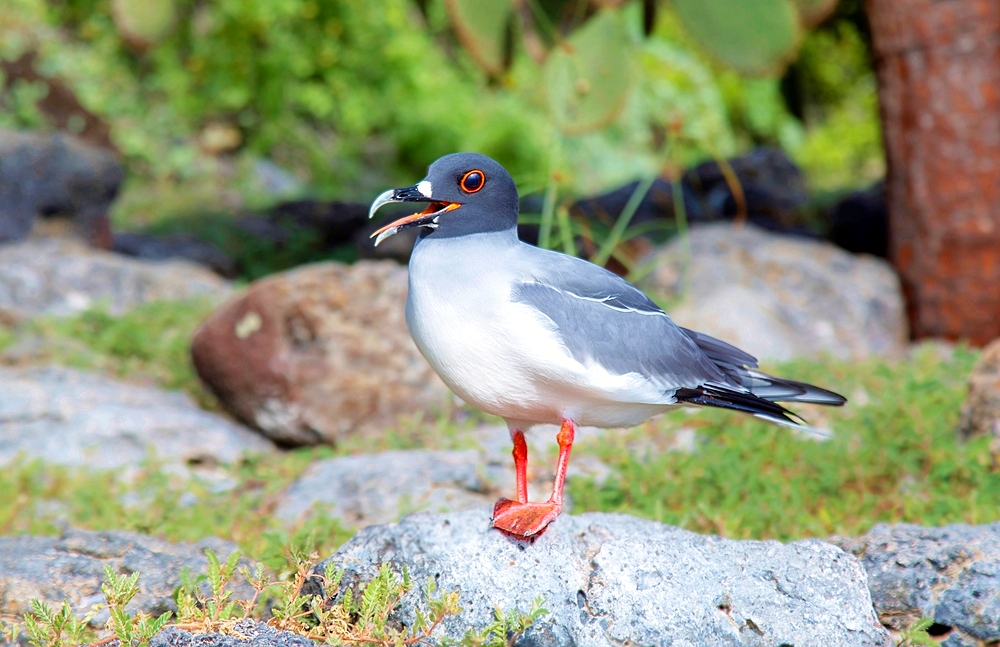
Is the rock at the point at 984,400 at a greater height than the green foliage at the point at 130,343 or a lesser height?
greater

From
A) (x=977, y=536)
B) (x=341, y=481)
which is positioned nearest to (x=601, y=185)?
(x=341, y=481)

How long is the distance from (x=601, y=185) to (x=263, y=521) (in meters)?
8.83

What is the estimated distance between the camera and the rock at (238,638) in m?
2.01

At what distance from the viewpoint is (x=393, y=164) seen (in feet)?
38.1

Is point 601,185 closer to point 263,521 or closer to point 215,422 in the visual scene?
point 215,422

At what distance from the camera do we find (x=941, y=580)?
7.86 feet

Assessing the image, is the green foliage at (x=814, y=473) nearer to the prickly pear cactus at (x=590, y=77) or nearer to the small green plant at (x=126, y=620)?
the small green plant at (x=126, y=620)

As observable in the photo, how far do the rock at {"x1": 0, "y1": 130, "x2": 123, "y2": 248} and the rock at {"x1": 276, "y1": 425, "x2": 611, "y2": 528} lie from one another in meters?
3.60

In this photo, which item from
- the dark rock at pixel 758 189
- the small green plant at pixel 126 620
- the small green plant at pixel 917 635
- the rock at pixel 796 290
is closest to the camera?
the small green plant at pixel 126 620

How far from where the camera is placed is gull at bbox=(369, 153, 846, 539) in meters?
2.28

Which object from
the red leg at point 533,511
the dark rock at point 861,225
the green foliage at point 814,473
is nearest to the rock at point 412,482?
the green foliage at point 814,473

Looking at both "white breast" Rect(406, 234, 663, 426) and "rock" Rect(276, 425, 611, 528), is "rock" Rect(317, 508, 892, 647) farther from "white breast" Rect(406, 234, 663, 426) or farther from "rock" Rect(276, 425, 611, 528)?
"rock" Rect(276, 425, 611, 528)

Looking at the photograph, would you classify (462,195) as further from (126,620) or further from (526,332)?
(126,620)

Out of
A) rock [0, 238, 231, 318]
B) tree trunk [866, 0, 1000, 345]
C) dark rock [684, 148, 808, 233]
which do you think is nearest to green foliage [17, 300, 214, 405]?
rock [0, 238, 231, 318]
